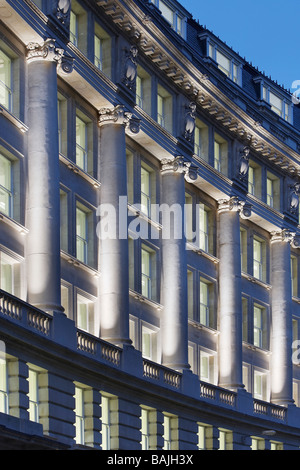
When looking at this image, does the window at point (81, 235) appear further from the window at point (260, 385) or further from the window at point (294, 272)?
the window at point (294, 272)

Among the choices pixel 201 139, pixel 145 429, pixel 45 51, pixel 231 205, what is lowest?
pixel 145 429


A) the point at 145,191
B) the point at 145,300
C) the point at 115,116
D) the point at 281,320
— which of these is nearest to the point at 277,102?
the point at 281,320

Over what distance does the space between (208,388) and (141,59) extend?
1683 centimetres

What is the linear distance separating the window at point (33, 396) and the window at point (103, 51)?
679 inches

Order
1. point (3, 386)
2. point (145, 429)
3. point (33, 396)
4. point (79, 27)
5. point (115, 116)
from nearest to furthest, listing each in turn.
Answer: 1. point (3, 386)
2. point (33, 396)
3. point (79, 27)
4. point (145, 429)
5. point (115, 116)

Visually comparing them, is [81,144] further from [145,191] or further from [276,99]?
[276,99]

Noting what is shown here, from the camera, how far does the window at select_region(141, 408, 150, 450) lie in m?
56.8

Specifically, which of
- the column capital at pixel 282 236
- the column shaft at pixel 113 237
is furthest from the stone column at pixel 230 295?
the column shaft at pixel 113 237

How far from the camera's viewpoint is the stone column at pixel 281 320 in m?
73.7

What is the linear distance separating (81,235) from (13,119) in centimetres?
808

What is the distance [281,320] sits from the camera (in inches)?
2938

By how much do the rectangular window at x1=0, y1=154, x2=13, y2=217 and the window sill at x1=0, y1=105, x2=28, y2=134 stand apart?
4.77ft
